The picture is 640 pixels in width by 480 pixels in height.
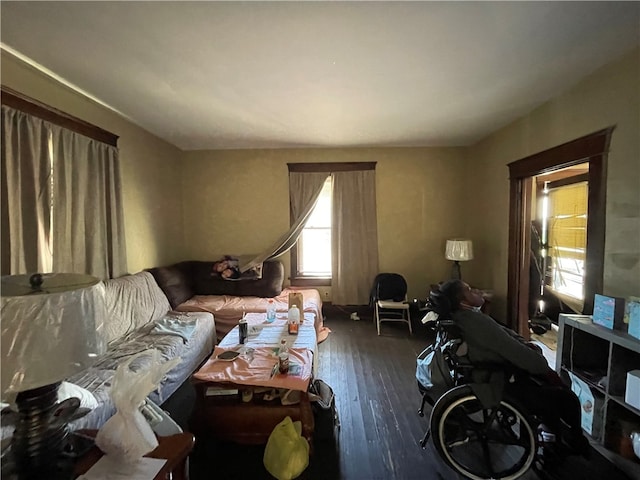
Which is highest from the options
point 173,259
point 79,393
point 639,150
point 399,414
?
point 639,150

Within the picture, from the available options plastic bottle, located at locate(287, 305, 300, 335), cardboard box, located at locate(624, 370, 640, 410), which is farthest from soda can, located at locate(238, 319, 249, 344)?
cardboard box, located at locate(624, 370, 640, 410)

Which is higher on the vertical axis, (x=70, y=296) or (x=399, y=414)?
(x=70, y=296)

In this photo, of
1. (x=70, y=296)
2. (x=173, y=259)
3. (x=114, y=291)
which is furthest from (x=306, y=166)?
(x=70, y=296)

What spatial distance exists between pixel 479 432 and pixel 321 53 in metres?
2.38

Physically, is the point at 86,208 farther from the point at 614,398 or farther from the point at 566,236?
the point at 566,236

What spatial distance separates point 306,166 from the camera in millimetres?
4391

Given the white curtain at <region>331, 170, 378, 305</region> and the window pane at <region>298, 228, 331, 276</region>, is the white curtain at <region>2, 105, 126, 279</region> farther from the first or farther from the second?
the white curtain at <region>331, 170, 378, 305</region>

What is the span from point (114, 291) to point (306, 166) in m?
2.80

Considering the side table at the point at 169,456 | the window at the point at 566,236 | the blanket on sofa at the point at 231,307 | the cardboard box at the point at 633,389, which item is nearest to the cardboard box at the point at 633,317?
the cardboard box at the point at 633,389

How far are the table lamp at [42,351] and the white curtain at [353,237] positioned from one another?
3.56 m

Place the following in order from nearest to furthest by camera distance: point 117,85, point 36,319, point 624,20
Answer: point 36,319 → point 624,20 → point 117,85

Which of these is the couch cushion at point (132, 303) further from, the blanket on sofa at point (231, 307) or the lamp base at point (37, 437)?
the lamp base at point (37, 437)

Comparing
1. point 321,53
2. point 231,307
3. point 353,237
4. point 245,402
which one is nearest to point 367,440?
point 245,402

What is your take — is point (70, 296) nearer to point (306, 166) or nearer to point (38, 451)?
point (38, 451)
